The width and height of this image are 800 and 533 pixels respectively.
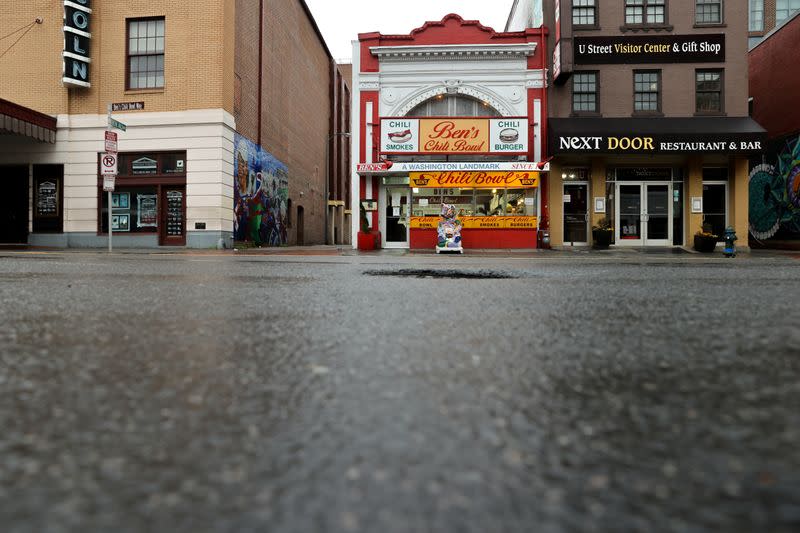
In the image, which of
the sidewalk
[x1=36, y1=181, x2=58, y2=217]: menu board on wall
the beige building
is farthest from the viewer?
[x1=36, y1=181, x2=58, y2=217]: menu board on wall

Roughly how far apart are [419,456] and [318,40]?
1375 inches

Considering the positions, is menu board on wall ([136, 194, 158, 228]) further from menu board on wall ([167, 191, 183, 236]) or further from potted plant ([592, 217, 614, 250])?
potted plant ([592, 217, 614, 250])

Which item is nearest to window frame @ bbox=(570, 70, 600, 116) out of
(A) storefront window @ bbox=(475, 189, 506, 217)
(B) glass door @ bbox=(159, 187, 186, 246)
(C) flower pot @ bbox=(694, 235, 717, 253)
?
(A) storefront window @ bbox=(475, 189, 506, 217)

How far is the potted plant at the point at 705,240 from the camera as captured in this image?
57.3 feet

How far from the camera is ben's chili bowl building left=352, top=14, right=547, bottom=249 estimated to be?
63.1ft

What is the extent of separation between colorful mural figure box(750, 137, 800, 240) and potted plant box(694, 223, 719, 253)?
540cm

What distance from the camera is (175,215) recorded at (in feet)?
63.2

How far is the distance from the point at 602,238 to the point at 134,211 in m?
15.9

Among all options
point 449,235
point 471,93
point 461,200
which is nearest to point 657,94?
point 471,93

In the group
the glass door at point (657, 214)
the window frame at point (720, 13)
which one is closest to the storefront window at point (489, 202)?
the glass door at point (657, 214)

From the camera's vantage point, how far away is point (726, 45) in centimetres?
1934

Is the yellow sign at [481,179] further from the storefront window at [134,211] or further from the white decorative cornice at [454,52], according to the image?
the storefront window at [134,211]

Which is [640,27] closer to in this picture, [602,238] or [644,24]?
[644,24]

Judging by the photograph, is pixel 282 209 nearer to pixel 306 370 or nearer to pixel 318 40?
pixel 318 40
